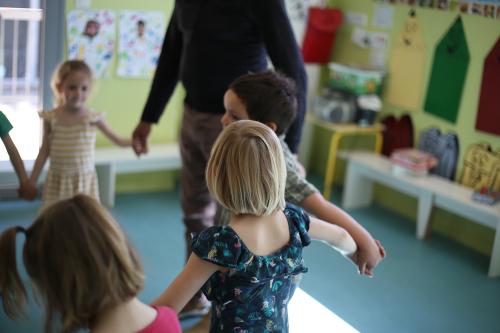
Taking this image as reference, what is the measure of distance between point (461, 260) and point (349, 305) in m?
1.04

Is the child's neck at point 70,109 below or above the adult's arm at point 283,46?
below

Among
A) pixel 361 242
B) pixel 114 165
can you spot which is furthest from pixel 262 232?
pixel 114 165

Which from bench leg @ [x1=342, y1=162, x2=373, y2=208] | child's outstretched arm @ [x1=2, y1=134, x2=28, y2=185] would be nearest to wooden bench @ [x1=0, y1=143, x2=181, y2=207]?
bench leg @ [x1=342, y1=162, x2=373, y2=208]

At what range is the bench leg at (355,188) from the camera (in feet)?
14.5

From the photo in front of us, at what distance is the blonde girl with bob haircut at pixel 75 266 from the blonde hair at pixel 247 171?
0.32m

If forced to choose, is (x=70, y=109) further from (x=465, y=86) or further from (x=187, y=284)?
(x=465, y=86)

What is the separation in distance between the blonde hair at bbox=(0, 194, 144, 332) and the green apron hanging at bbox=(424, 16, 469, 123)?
3.23m

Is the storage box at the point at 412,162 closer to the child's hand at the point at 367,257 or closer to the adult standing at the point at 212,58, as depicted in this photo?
the adult standing at the point at 212,58

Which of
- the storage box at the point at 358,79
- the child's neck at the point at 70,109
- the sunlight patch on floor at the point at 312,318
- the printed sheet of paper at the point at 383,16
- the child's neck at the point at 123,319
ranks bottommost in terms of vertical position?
the sunlight patch on floor at the point at 312,318

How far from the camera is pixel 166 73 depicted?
2691 millimetres

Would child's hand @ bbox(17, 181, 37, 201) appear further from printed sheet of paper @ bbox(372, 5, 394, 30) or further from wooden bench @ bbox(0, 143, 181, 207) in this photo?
printed sheet of paper @ bbox(372, 5, 394, 30)

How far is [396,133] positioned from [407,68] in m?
0.44

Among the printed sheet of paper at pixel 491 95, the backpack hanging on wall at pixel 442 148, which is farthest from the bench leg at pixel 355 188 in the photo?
the printed sheet of paper at pixel 491 95

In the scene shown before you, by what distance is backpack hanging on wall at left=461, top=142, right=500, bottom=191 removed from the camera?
385 centimetres
